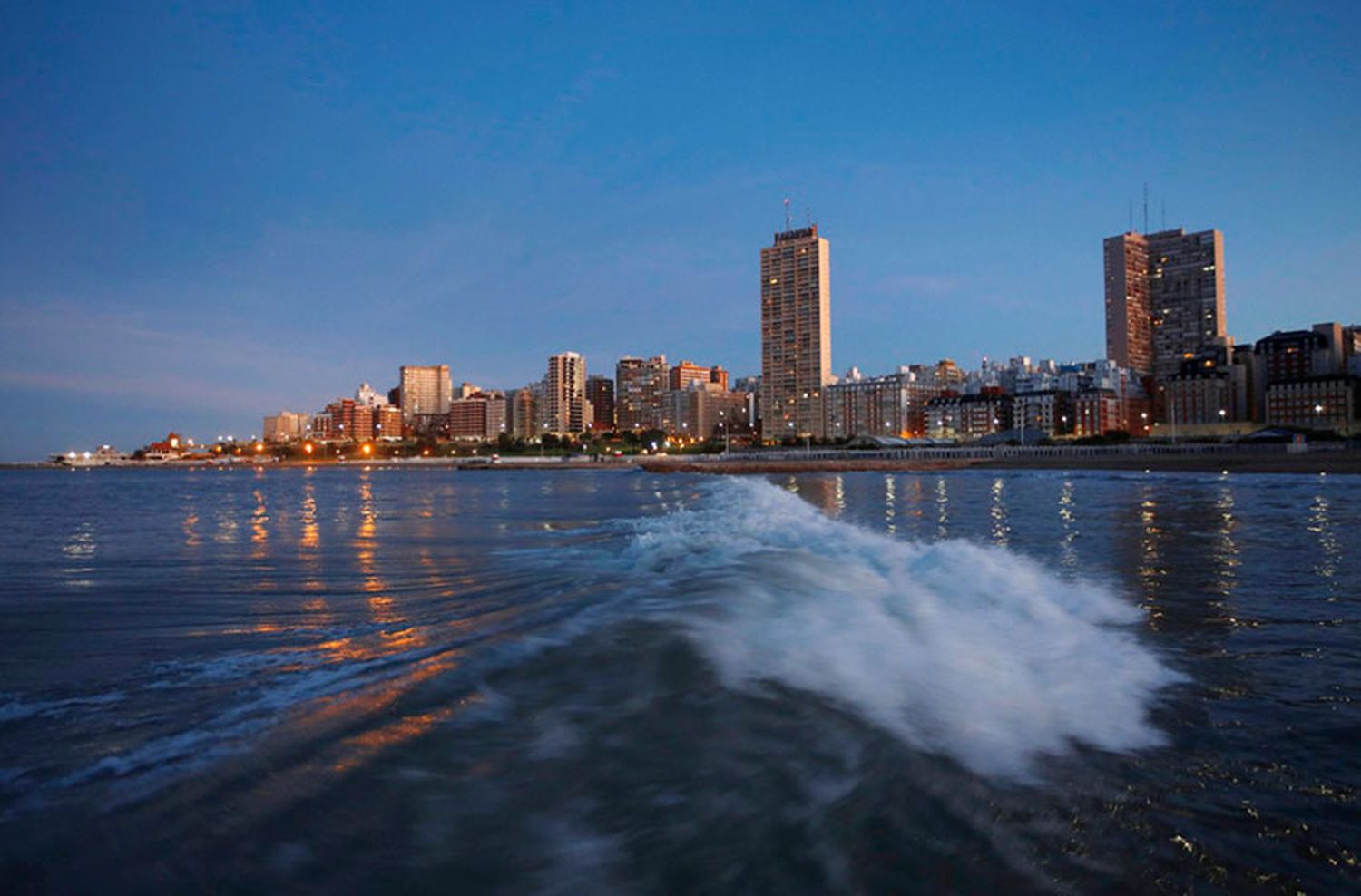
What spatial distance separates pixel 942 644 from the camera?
6344 millimetres

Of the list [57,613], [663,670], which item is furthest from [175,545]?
[663,670]

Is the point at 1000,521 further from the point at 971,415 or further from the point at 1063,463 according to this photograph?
the point at 971,415

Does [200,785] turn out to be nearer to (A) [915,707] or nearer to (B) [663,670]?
(B) [663,670]

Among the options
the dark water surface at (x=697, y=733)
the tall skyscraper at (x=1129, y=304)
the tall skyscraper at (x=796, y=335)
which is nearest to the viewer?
the dark water surface at (x=697, y=733)

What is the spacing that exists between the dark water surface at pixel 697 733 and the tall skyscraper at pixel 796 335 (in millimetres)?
172526

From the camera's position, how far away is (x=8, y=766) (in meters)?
4.02

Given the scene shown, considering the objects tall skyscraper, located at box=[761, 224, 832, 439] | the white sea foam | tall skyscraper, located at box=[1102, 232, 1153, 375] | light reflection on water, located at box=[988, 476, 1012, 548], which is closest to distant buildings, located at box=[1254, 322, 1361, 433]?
tall skyscraper, located at box=[1102, 232, 1153, 375]

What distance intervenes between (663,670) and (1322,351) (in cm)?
16751

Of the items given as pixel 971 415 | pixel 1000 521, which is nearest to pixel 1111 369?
pixel 971 415

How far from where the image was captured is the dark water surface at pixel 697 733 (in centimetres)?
304

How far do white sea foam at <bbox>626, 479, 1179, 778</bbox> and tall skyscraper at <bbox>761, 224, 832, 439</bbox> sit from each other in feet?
560

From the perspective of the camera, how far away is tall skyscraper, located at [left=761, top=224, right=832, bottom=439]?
179625 mm

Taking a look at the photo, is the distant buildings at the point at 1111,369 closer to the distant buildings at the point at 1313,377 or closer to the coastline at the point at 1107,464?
the distant buildings at the point at 1313,377

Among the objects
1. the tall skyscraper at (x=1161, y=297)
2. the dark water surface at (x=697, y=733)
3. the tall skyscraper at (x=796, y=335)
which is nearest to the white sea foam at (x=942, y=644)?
the dark water surface at (x=697, y=733)
